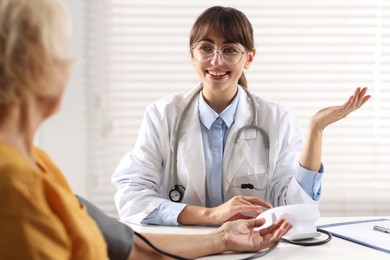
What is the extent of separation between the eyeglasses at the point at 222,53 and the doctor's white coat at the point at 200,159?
0.60 feet

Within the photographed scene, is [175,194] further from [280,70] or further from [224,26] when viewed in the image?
[280,70]

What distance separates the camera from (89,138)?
117 inches

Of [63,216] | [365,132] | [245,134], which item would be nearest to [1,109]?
[63,216]

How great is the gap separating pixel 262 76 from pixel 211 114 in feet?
3.07

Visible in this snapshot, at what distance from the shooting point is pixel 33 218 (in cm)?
74

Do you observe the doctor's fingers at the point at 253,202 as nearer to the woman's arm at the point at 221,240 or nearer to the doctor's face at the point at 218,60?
the woman's arm at the point at 221,240

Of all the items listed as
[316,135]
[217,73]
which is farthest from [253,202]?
[217,73]

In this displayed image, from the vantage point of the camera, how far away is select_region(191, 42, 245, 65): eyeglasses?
2109 mm

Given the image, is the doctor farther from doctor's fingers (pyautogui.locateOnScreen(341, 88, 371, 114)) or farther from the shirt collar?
doctor's fingers (pyautogui.locateOnScreen(341, 88, 371, 114))

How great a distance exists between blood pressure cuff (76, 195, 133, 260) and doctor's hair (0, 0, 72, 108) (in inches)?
17.9

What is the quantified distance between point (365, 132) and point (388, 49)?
0.44 metres

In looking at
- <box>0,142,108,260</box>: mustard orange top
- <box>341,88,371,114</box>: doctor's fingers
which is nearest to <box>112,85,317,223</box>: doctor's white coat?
<box>341,88,371,114</box>: doctor's fingers

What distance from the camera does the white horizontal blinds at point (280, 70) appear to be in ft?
9.75

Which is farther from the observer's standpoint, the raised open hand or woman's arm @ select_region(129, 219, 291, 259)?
the raised open hand
